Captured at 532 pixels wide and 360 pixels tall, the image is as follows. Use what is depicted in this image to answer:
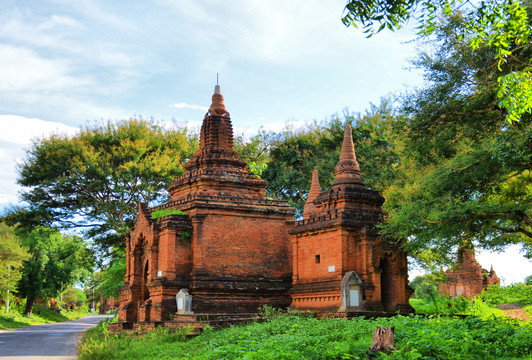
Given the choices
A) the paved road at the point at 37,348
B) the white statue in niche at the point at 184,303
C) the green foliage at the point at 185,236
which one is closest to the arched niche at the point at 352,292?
the white statue in niche at the point at 184,303

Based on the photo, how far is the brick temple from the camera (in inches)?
734

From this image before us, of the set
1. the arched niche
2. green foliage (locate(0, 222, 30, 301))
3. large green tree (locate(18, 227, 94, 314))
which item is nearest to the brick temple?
the arched niche

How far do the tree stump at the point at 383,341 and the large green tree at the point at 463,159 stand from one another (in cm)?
655

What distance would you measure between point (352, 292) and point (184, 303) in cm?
592

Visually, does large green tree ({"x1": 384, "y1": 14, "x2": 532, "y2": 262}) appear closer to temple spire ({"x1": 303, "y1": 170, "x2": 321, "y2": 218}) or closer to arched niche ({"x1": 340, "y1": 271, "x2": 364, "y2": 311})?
arched niche ({"x1": 340, "y1": 271, "x2": 364, "y2": 311})

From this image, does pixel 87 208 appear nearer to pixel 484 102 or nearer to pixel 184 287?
pixel 184 287

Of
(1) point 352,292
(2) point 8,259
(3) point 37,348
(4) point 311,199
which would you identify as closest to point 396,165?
(4) point 311,199

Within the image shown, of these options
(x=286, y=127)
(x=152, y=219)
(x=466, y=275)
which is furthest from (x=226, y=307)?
(x=286, y=127)

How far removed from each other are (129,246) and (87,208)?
9780mm

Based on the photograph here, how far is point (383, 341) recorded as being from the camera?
951 centimetres

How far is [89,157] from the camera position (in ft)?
102

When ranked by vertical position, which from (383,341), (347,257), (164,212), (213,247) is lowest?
(383,341)

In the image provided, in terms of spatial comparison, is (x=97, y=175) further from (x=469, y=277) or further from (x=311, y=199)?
(x=469, y=277)

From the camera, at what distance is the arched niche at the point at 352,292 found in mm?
17719
